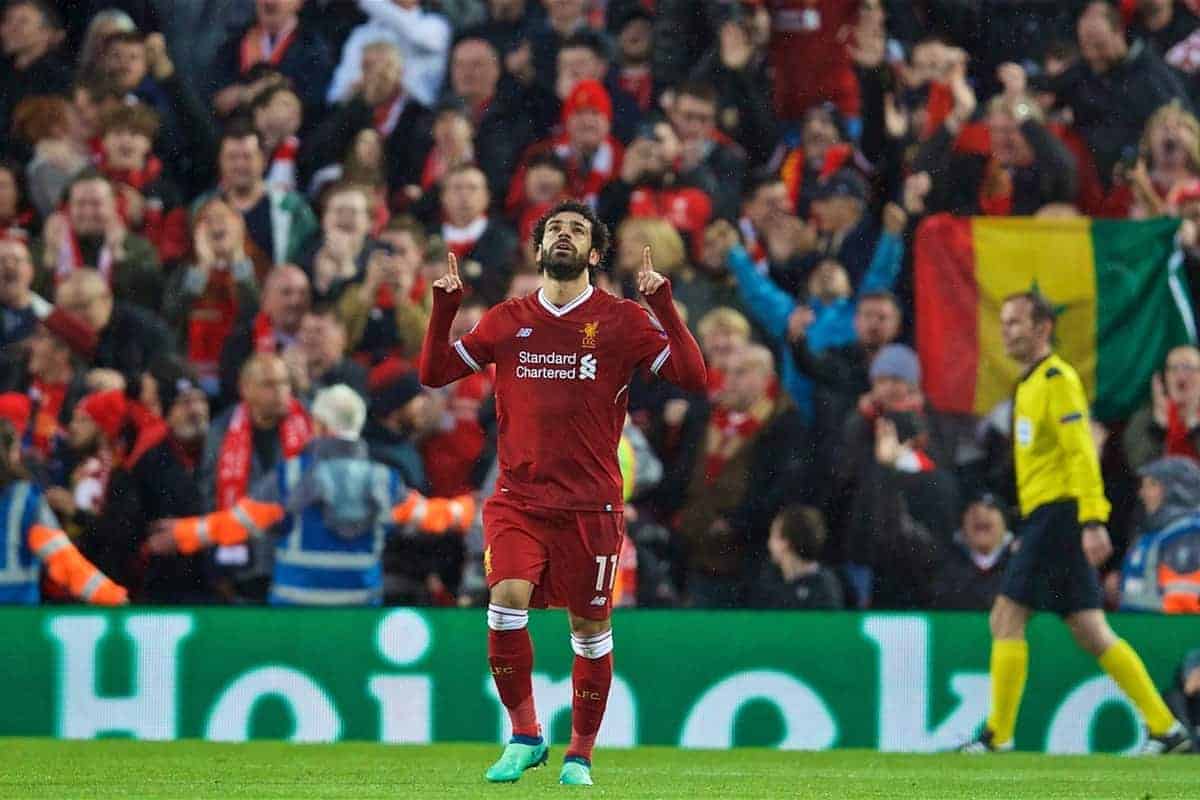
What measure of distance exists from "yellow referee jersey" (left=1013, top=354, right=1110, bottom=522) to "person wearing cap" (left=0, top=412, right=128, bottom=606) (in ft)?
14.9

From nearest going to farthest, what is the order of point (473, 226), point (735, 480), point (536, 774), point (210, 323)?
point (536, 774), point (735, 480), point (210, 323), point (473, 226)

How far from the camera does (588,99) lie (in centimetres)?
1320

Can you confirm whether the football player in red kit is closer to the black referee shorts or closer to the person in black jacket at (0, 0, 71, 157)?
the black referee shorts

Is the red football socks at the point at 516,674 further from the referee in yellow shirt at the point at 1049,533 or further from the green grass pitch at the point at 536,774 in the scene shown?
the referee in yellow shirt at the point at 1049,533

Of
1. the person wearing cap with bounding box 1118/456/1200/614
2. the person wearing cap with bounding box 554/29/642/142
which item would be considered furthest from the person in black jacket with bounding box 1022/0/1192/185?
the person wearing cap with bounding box 554/29/642/142

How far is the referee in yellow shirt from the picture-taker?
10.0 meters

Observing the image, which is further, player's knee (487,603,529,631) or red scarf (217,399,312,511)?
red scarf (217,399,312,511)

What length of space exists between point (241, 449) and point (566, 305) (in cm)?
432

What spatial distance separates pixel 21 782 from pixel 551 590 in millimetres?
1872

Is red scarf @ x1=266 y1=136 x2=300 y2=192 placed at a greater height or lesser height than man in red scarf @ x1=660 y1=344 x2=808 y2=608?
greater

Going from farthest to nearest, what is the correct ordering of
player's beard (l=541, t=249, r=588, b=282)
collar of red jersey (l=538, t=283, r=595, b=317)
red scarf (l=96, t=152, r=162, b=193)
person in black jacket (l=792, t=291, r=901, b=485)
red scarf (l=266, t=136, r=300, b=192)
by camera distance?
1. red scarf (l=266, t=136, r=300, b=192)
2. red scarf (l=96, t=152, r=162, b=193)
3. person in black jacket (l=792, t=291, r=901, b=485)
4. collar of red jersey (l=538, t=283, r=595, b=317)
5. player's beard (l=541, t=249, r=588, b=282)

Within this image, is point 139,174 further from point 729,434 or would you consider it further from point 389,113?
point 729,434

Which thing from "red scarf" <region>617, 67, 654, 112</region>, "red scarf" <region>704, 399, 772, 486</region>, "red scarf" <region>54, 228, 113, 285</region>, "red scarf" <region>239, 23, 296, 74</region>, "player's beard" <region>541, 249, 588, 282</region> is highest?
"red scarf" <region>239, 23, 296, 74</region>

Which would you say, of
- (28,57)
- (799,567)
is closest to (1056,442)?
(799,567)
